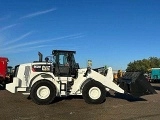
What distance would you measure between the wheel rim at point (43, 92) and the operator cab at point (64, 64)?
3.45 ft

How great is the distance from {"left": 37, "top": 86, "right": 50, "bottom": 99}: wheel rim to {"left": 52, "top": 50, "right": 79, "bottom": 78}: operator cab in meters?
1.05

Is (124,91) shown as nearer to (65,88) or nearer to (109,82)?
(109,82)

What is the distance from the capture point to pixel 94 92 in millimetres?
16234

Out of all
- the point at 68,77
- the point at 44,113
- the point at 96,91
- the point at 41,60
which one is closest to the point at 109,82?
the point at 96,91

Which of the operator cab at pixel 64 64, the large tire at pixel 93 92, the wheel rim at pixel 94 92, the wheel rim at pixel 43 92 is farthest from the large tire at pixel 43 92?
the wheel rim at pixel 94 92

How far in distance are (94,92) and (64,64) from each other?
7.76 feet

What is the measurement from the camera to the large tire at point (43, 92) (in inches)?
623

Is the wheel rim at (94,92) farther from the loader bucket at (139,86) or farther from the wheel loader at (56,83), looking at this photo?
the loader bucket at (139,86)

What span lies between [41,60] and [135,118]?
7943mm

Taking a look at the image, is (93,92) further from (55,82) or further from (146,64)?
(146,64)

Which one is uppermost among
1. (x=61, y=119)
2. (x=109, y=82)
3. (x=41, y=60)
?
(x=41, y=60)

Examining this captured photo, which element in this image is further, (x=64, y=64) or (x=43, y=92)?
(x=64, y=64)

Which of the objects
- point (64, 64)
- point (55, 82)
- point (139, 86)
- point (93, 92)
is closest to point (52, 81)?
point (55, 82)

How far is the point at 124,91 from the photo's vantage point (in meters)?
17.0
